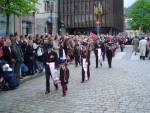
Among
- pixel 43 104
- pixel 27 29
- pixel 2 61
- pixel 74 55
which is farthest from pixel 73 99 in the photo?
pixel 27 29

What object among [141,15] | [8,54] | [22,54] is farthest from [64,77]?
[141,15]

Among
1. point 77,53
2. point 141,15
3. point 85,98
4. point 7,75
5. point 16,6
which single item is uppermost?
point 141,15

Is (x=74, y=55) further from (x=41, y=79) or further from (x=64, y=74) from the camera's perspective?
(x=64, y=74)

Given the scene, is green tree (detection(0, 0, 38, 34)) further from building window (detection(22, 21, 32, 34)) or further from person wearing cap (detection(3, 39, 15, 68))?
building window (detection(22, 21, 32, 34))

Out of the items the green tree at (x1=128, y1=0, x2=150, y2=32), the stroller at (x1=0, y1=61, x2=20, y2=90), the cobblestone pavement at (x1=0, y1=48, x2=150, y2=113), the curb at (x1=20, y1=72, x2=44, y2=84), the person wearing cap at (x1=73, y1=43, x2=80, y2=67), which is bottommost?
the cobblestone pavement at (x1=0, y1=48, x2=150, y2=113)

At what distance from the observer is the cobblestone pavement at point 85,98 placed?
985 cm

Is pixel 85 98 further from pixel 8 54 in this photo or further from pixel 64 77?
pixel 8 54

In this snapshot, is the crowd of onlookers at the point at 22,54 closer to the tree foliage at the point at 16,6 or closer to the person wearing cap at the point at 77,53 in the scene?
the person wearing cap at the point at 77,53

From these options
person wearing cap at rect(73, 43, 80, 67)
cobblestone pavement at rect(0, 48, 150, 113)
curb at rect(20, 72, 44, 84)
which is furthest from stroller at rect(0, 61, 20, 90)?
person wearing cap at rect(73, 43, 80, 67)

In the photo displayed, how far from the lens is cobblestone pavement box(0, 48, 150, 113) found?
388 inches

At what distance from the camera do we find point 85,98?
37.2 feet

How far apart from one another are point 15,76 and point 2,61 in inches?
26.2

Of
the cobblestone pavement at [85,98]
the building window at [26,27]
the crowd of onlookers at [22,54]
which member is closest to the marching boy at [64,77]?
the cobblestone pavement at [85,98]

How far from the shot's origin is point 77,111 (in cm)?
954
